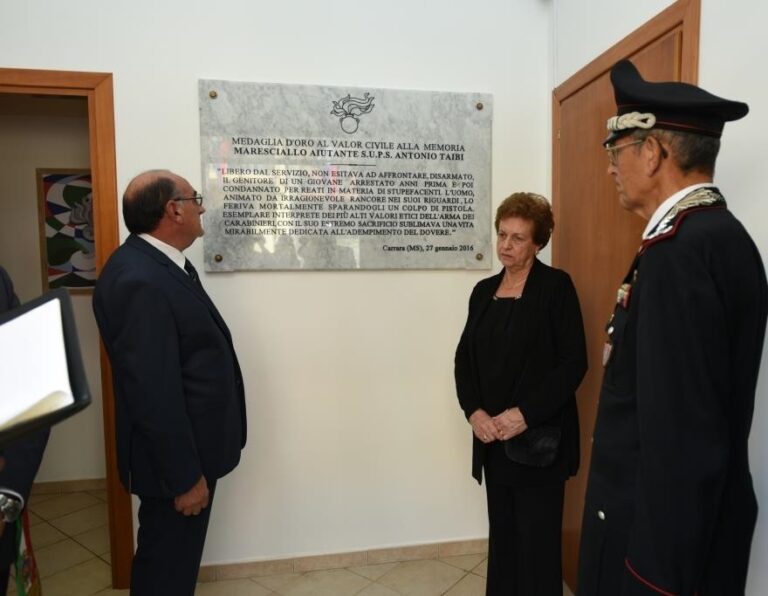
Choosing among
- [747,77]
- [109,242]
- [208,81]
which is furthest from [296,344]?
[747,77]

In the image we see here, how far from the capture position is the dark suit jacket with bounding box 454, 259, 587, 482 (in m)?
Answer: 1.65

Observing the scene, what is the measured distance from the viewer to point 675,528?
34.4 inches

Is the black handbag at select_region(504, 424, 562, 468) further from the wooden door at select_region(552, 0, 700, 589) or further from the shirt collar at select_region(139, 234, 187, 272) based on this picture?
the shirt collar at select_region(139, 234, 187, 272)

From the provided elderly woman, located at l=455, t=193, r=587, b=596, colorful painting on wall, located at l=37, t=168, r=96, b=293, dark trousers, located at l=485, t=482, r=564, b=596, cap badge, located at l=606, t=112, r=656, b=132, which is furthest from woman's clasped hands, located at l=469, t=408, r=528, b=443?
colorful painting on wall, located at l=37, t=168, r=96, b=293

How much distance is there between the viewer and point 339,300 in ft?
7.52

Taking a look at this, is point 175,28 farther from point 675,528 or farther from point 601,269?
point 675,528

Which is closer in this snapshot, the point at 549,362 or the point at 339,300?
the point at 549,362

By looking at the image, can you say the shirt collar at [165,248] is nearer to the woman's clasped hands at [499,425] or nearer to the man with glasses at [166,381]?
the man with glasses at [166,381]

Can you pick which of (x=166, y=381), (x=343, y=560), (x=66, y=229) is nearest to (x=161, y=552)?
(x=166, y=381)

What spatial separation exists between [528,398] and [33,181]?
298 centimetres

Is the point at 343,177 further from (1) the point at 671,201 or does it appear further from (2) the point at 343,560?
(2) the point at 343,560

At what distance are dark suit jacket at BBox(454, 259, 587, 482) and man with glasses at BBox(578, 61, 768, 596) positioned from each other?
550mm

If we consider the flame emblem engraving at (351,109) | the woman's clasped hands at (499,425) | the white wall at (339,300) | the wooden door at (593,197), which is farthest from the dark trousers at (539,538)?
the flame emblem engraving at (351,109)

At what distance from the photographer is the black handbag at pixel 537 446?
5.45ft
